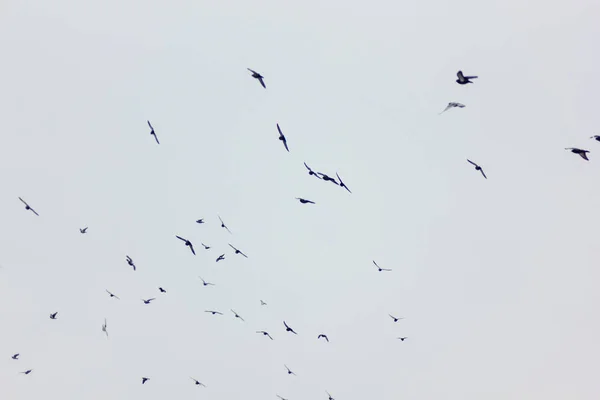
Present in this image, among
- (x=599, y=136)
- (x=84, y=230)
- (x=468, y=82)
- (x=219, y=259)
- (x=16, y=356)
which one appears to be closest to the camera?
(x=468, y=82)

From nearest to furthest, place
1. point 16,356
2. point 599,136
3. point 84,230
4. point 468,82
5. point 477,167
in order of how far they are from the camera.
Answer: point 468,82, point 599,136, point 477,167, point 84,230, point 16,356

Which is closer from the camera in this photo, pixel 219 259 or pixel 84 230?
pixel 219 259

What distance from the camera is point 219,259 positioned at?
5659 cm

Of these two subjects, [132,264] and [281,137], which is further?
[132,264]

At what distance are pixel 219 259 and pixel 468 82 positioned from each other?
2846 cm

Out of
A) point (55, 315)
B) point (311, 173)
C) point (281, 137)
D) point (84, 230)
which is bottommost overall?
point (55, 315)

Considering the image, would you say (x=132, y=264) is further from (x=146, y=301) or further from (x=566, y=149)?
(x=566, y=149)

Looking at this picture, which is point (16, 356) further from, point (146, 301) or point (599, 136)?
point (599, 136)

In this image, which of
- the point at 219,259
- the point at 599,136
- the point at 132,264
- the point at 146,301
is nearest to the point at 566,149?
the point at 599,136

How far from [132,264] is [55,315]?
41.2 feet

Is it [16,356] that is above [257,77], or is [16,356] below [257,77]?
below

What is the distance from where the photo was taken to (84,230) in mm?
61656

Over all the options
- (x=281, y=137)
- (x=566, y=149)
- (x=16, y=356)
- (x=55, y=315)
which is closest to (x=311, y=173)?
(x=281, y=137)

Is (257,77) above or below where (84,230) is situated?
above
